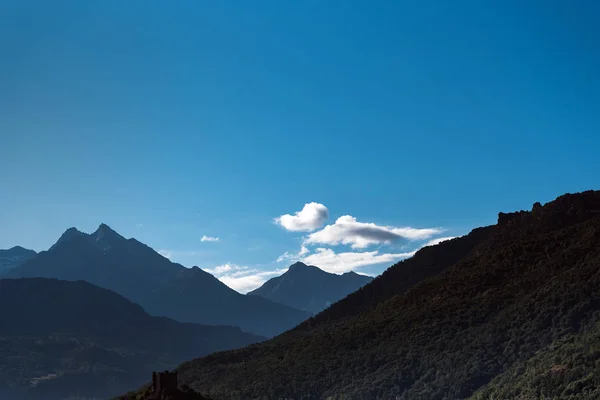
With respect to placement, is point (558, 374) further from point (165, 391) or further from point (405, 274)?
point (405, 274)

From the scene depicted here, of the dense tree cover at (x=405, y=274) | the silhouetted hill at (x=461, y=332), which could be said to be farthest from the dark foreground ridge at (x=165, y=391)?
the dense tree cover at (x=405, y=274)

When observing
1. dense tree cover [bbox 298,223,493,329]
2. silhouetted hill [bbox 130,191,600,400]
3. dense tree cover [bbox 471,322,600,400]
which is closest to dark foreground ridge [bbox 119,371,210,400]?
dense tree cover [bbox 471,322,600,400]

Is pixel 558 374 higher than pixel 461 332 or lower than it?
lower

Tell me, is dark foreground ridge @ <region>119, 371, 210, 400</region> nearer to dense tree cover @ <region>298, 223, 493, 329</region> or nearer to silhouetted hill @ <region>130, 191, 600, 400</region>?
silhouetted hill @ <region>130, 191, 600, 400</region>

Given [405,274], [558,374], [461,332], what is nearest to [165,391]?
[558,374]

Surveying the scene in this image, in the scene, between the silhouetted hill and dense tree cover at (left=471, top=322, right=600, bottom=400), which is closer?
dense tree cover at (left=471, top=322, right=600, bottom=400)

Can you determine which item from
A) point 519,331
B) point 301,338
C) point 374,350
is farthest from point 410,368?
point 301,338

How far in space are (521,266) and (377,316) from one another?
91.4 feet

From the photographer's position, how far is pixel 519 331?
8138cm

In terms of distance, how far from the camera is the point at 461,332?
91.7 m

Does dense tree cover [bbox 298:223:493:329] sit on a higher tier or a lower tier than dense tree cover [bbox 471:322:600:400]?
higher

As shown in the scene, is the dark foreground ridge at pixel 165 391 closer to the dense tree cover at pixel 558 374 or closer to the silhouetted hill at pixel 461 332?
the dense tree cover at pixel 558 374

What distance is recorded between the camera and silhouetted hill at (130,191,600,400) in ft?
260

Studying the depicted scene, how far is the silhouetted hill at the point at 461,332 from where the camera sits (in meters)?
79.1
